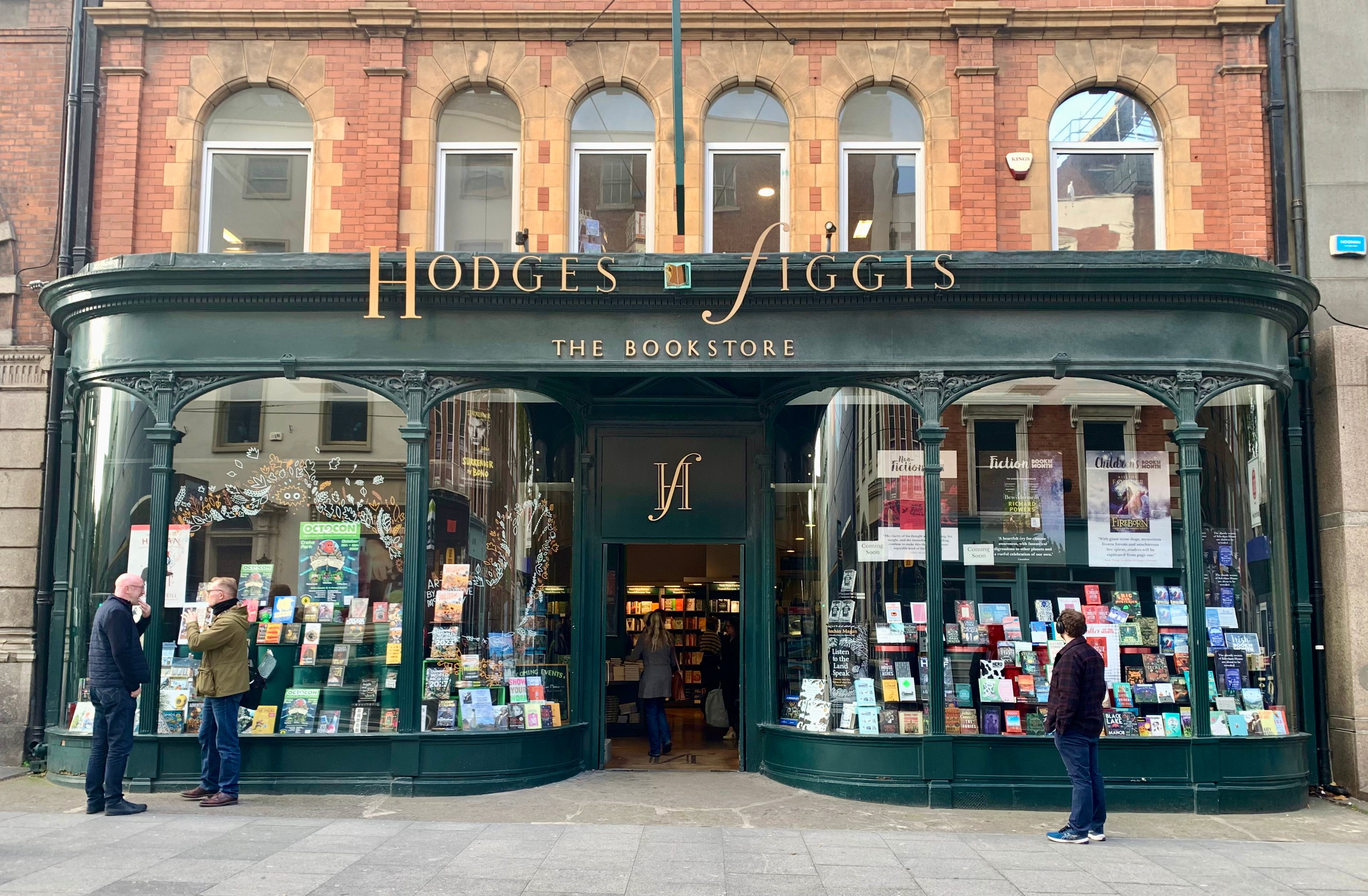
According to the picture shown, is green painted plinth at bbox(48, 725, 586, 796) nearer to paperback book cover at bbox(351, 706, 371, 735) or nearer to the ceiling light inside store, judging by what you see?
paperback book cover at bbox(351, 706, 371, 735)

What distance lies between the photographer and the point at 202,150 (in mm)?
12344

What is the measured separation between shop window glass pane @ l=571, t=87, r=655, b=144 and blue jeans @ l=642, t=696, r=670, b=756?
6049 mm

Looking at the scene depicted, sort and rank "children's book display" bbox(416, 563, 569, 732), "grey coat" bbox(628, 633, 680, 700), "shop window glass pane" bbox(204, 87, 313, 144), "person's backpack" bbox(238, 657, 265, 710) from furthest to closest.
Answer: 1. "grey coat" bbox(628, 633, 680, 700)
2. "shop window glass pane" bbox(204, 87, 313, 144)
3. "children's book display" bbox(416, 563, 569, 732)
4. "person's backpack" bbox(238, 657, 265, 710)

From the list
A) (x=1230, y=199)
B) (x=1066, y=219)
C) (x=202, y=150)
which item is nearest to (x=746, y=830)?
(x=1066, y=219)

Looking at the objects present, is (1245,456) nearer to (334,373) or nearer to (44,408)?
(334,373)

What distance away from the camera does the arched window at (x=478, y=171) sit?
12.2 metres

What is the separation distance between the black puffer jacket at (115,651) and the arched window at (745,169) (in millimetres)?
6508

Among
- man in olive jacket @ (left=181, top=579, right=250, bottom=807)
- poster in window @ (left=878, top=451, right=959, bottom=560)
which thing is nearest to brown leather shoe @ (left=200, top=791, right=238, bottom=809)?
man in olive jacket @ (left=181, top=579, right=250, bottom=807)

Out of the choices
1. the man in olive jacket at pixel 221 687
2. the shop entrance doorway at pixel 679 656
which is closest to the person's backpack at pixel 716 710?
the shop entrance doorway at pixel 679 656

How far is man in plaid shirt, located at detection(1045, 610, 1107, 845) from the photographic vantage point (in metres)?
8.78

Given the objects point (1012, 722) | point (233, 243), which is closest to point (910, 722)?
point (1012, 722)

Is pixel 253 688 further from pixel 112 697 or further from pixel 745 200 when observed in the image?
pixel 745 200

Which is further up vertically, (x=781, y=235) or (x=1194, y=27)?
(x=1194, y=27)

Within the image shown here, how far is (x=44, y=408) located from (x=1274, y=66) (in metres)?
13.3
